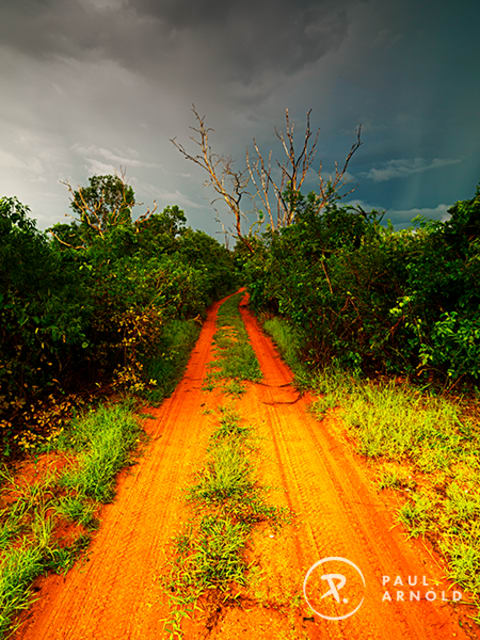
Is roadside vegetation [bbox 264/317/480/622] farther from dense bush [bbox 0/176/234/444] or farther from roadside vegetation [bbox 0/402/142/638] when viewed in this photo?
dense bush [bbox 0/176/234/444]

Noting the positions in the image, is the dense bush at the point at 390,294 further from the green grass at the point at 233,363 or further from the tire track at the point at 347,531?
the tire track at the point at 347,531

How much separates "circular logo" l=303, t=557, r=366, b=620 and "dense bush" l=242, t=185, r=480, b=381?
329 cm

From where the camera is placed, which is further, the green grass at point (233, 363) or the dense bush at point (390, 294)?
the green grass at point (233, 363)

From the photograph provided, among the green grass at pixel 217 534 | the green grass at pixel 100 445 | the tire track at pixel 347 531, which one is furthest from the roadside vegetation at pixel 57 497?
the tire track at pixel 347 531

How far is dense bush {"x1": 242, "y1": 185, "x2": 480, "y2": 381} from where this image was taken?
4.27 m

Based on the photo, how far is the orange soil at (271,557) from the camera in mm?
2041

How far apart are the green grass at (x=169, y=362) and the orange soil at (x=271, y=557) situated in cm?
178

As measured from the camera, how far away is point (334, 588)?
2.27m

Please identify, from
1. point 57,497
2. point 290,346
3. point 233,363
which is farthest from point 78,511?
point 290,346

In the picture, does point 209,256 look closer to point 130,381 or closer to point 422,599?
point 130,381

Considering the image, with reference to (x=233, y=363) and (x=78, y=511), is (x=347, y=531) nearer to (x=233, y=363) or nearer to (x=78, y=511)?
(x=78, y=511)

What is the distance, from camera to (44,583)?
2.36m

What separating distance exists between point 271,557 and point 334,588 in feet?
1.91

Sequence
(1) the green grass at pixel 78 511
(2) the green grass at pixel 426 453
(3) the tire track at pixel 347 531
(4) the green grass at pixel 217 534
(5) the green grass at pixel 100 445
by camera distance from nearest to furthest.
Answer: (3) the tire track at pixel 347 531 < (4) the green grass at pixel 217 534 < (2) the green grass at pixel 426 453 < (1) the green grass at pixel 78 511 < (5) the green grass at pixel 100 445
